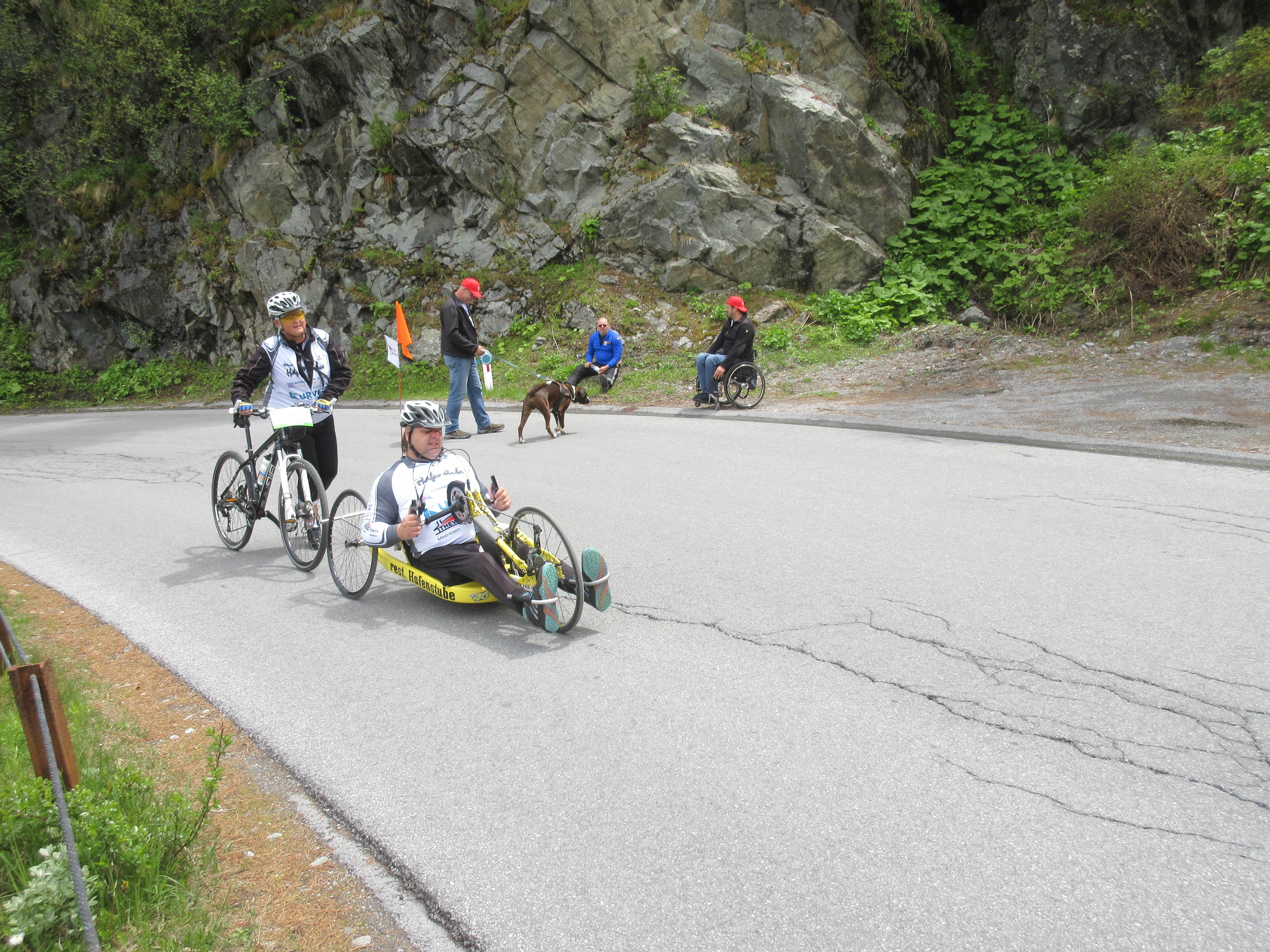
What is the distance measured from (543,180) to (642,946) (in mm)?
21369

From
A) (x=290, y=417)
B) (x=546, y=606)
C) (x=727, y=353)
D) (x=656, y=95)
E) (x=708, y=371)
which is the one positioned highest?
(x=656, y=95)

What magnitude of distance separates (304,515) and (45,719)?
13.0ft

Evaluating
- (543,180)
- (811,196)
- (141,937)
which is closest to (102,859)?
(141,937)

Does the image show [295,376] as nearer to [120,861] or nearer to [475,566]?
[475,566]

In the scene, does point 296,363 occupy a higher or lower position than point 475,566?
higher

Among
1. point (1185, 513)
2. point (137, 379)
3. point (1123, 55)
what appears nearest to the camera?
point (1185, 513)

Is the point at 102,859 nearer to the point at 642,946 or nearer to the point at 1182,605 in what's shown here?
the point at 642,946

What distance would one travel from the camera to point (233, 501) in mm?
7352

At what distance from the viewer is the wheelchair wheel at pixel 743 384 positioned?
13.7 meters

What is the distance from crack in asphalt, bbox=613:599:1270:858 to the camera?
3297 mm

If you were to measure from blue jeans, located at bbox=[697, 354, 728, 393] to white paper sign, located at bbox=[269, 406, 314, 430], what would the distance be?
8103 mm

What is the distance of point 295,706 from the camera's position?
439 centimetres

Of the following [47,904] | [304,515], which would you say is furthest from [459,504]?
[47,904]

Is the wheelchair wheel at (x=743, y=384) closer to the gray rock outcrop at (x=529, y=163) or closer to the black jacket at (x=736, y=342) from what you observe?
the black jacket at (x=736, y=342)
